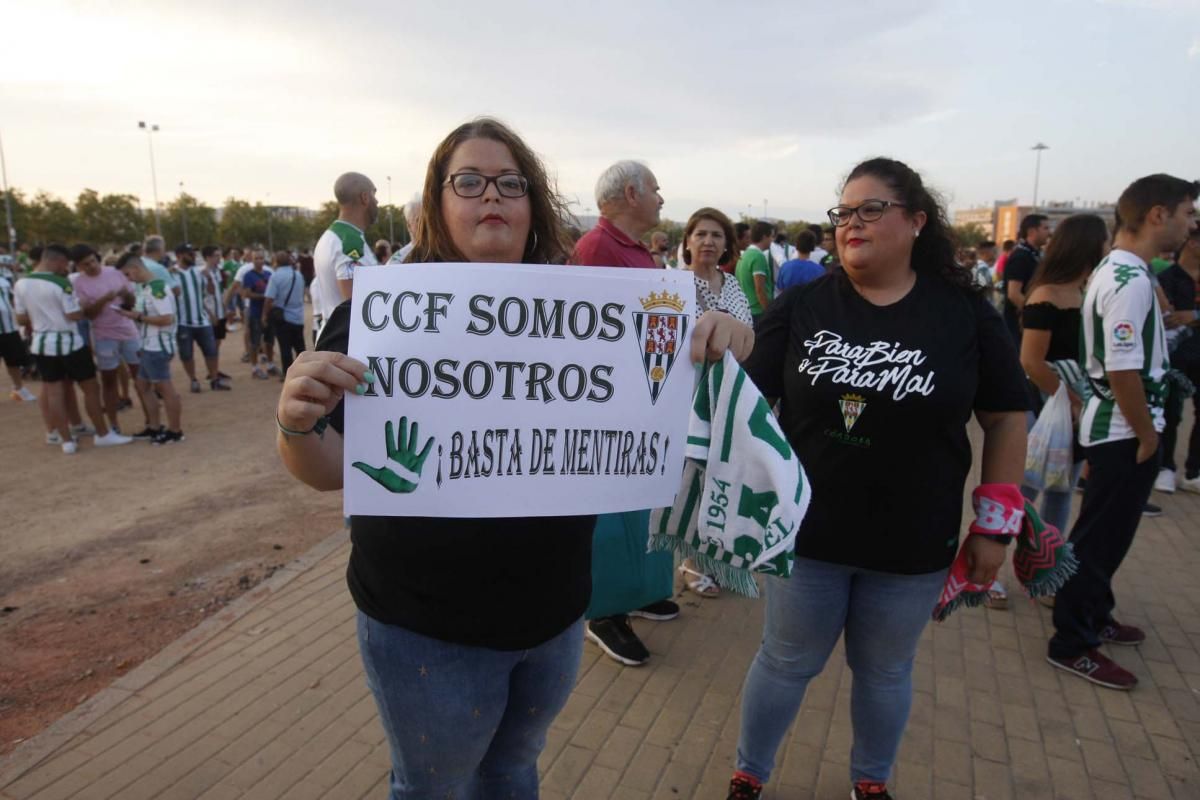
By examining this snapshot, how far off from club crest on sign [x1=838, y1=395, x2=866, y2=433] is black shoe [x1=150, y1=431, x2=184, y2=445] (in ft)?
25.3

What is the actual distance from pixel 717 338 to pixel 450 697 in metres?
1.00

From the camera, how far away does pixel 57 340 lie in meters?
7.31

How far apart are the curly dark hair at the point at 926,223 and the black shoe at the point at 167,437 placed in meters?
7.76

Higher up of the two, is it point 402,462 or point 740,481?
point 402,462

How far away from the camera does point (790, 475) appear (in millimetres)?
1822

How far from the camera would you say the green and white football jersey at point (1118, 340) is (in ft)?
10.5

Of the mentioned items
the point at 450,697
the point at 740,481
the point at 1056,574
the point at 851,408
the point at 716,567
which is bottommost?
the point at 1056,574

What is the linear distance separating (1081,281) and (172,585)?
5307 mm

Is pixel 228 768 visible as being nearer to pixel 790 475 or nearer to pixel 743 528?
pixel 743 528

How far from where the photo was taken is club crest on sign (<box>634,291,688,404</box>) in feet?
5.52

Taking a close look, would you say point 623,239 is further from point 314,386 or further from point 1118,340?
point 314,386

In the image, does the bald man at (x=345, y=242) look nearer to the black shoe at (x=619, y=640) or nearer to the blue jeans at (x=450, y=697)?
the black shoe at (x=619, y=640)

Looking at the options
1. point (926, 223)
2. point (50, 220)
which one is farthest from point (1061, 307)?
point (50, 220)

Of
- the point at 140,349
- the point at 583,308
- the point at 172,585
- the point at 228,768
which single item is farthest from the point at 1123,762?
the point at 140,349
